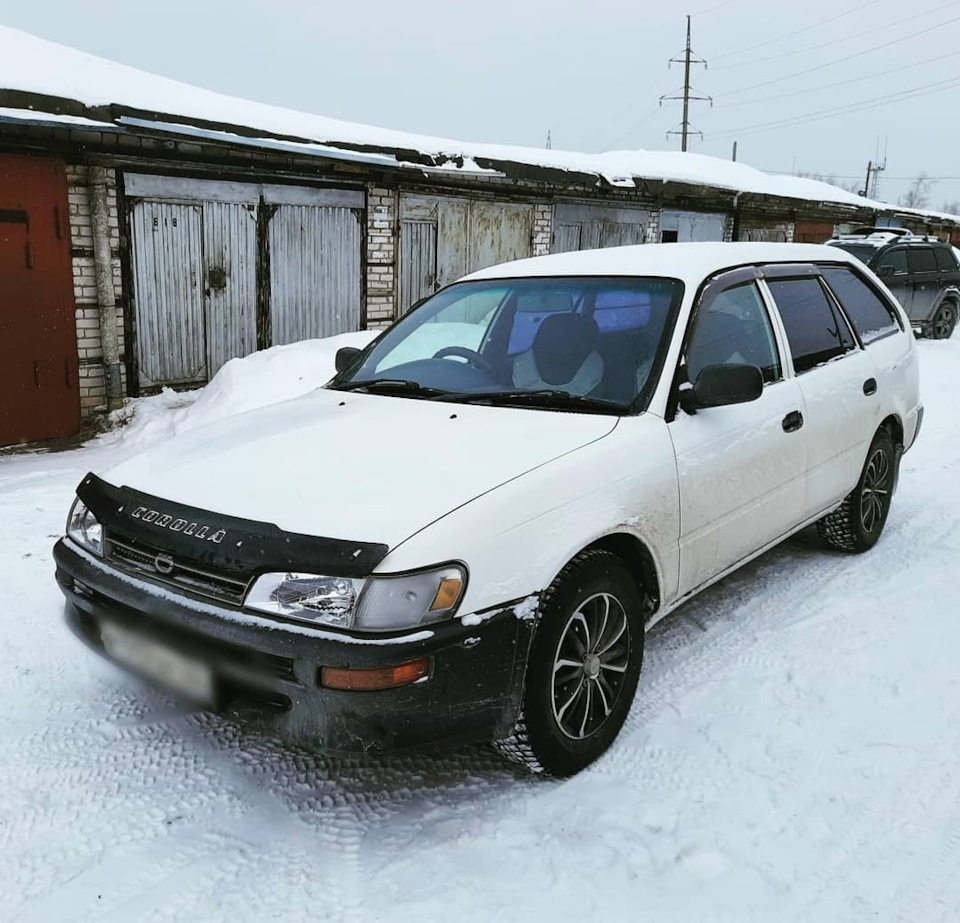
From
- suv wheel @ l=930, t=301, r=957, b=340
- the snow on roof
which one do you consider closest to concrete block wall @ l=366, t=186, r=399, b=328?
the snow on roof

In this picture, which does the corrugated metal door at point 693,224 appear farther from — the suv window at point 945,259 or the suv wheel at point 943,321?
the suv wheel at point 943,321

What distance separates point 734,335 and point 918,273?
13145 mm

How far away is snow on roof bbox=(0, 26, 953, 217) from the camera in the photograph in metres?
7.25

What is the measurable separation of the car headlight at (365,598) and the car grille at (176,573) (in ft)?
0.24

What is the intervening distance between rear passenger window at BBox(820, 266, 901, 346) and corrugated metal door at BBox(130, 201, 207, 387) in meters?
6.47

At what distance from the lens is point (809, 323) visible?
13.6 ft

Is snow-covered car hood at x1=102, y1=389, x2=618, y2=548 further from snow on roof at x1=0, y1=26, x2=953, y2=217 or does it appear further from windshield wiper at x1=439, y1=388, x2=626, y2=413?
snow on roof at x1=0, y1=26, x2=953, y2=217

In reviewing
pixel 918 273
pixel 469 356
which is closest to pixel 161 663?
pixel 469 356

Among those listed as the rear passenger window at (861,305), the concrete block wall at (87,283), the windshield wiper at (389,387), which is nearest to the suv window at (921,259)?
the rear passenger window at (861,305)

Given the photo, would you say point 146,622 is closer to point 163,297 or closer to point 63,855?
point 63,855

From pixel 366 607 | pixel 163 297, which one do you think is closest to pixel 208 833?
pixel 366 607

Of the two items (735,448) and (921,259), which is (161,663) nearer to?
(735,448)

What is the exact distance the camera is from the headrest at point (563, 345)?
10.9 feet

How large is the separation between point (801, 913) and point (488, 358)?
2226mm
